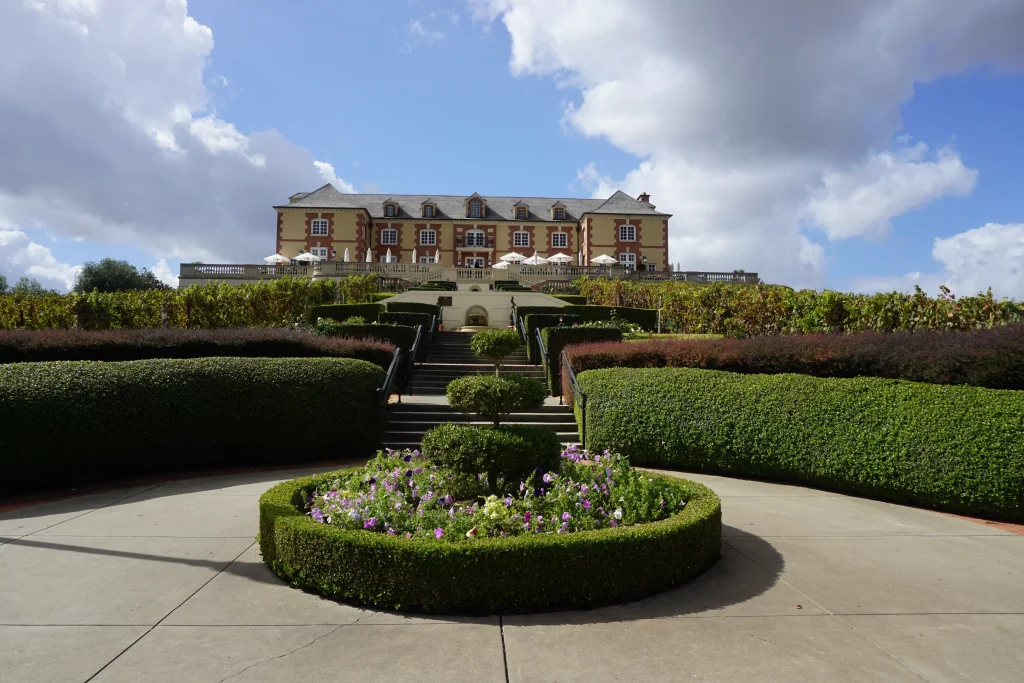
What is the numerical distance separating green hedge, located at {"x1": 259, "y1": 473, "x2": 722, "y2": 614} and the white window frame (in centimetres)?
5285

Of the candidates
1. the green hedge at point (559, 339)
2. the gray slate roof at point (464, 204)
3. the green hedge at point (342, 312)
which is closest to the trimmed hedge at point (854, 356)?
the green hedge at point (559, 339)

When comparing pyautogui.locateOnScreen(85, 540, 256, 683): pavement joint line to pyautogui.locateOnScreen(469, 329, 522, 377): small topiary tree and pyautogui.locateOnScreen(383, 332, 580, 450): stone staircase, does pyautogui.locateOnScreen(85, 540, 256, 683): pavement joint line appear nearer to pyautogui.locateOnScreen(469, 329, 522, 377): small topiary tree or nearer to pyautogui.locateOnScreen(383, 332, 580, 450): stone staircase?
pyautogui.locateOnScreen(469, 329, 522, 377): small topiary tree

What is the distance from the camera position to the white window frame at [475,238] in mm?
57031

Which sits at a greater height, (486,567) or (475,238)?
(475,238)

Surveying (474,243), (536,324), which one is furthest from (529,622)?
(474,243)

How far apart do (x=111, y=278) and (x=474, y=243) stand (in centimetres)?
3150

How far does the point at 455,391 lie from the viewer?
6.94 metres

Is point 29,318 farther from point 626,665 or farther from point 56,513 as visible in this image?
point 626,665

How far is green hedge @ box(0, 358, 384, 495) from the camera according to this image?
332 inches

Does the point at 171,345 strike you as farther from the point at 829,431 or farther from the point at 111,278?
the point at 111,278

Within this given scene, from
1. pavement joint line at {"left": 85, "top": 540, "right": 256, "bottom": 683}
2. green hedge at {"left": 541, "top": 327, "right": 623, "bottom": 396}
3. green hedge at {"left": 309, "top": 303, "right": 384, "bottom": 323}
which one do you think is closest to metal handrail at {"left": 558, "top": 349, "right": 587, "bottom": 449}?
green hedge at {"left": 541, "top": 327, "right": 623, "bottom": 396}

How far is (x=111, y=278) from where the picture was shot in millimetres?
55656

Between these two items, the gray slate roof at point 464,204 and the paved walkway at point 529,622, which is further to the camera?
the gray slate roof at point 464,204

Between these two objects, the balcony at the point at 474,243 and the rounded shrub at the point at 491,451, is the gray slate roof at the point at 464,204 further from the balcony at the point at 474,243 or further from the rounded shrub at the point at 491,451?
the rounded shrub at the point at 491,451
